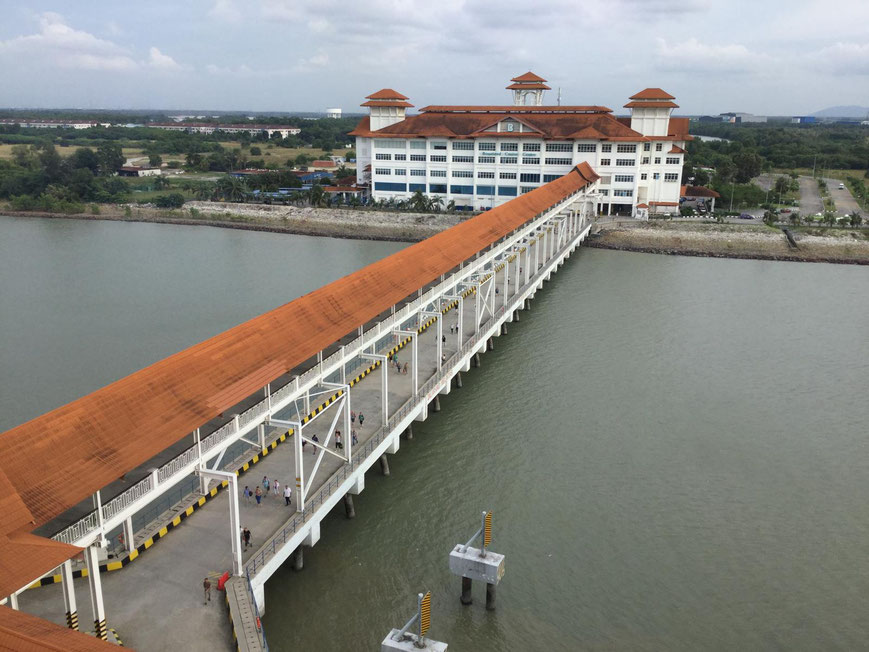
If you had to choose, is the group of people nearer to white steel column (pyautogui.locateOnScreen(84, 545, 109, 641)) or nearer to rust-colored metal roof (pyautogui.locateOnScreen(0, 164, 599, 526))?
rust-colored metal roof (pyautogui.locateOnScreen(0, 164, 599, 526))

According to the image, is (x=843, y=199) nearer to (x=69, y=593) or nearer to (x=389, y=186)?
(x=389, y=186)

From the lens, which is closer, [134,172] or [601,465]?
[601,465]

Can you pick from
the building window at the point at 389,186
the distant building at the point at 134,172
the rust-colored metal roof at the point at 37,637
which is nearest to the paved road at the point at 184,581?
the rust-colored metal roof at the point at 37,637

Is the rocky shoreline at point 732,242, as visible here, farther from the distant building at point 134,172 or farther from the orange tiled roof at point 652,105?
the distant building at point 134,172

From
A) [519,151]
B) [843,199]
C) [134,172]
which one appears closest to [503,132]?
[519,151]

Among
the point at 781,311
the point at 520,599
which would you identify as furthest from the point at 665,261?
the point at 520,599

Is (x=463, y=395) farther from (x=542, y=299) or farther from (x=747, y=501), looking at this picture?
(x=542, y=299)
